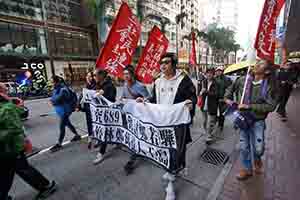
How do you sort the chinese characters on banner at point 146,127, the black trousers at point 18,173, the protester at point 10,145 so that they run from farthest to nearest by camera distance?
1. the chinese characters on banner at point 146,127
2. the black trousers at point 18,173
3. the protester at point 10,145

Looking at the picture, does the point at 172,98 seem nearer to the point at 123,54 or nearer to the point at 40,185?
the point at 123,54

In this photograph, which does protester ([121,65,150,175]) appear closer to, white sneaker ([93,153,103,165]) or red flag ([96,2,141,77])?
red flag ([96,2,141,77])

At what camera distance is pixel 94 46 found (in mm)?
28969

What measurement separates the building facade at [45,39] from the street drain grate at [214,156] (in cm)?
1569

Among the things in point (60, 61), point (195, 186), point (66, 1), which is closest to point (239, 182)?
point (195, 186)

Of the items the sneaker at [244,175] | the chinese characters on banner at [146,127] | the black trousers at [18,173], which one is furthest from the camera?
the sneaker at [244,175]

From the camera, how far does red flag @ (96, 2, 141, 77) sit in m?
3.41

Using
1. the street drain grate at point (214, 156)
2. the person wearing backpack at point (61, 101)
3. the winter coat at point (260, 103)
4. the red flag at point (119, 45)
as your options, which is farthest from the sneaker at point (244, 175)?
the person wearing backpack at point (61, 101)

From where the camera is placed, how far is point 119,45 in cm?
358

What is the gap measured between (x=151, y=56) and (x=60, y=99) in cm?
339

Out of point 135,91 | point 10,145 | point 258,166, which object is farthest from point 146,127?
point 258,166

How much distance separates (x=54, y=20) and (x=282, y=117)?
86.4ft

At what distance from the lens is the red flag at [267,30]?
2766mm

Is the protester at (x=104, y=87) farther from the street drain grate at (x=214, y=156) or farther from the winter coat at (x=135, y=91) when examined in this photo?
the street drain grate at (x=214, y=156)
